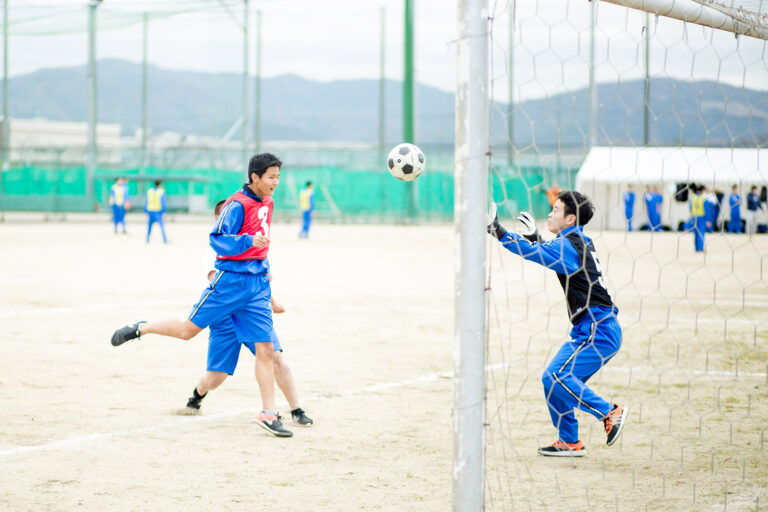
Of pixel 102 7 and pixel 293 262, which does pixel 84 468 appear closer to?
pixel 293 262

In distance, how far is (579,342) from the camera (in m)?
5.45

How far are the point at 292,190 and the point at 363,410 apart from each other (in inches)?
1435

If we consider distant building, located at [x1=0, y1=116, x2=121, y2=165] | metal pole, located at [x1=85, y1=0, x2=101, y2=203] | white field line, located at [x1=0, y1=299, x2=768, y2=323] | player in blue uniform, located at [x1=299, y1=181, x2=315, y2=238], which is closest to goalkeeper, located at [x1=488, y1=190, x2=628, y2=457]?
white field line, located at [x1=0, y1=299, x2=768, y2=323]

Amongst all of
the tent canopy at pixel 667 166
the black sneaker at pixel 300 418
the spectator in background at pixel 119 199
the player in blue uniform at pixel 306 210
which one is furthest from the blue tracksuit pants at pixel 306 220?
the black sneaker at pixel 300 418

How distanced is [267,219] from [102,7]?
3871 centimetres

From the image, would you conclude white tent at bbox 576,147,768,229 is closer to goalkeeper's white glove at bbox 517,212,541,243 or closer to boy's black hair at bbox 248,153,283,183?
boy's black hair at bbox 248,153,283,183

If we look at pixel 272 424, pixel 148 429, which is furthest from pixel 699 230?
pixel 148 429

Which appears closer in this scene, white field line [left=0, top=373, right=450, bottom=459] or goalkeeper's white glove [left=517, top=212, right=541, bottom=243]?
goalkeeper's white glove [left=517, top=212, right=541, bottom=243]

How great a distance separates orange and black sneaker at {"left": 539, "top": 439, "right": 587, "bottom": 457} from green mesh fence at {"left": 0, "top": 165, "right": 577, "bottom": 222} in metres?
33.3

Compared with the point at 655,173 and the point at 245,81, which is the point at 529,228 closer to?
the point at 655,173

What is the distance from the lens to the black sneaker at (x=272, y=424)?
5887 mm

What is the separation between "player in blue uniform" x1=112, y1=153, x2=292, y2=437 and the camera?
5.89 metres

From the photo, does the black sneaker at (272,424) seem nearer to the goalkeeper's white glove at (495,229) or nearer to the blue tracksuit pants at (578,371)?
the blue tracksuit pants at (578,371)

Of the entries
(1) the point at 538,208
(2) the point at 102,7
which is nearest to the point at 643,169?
(1) the point at 538,208
